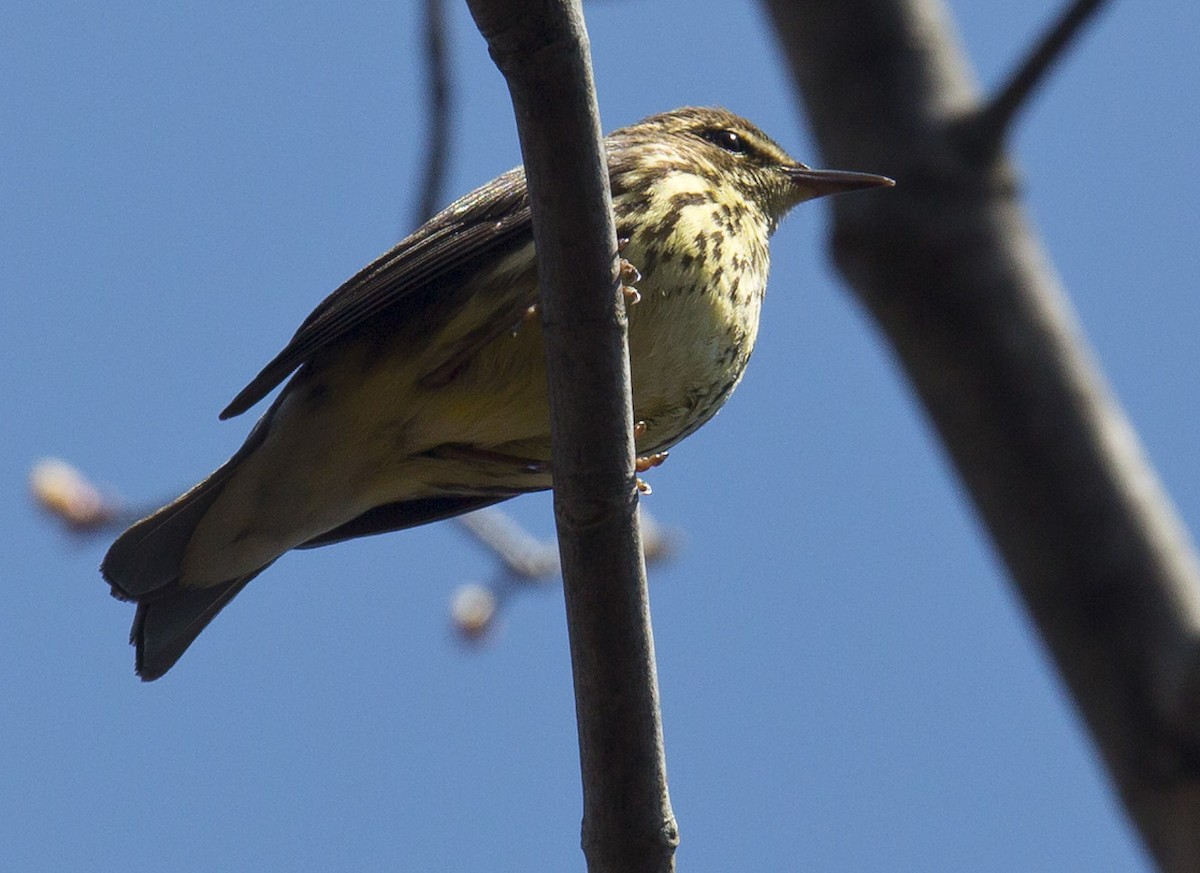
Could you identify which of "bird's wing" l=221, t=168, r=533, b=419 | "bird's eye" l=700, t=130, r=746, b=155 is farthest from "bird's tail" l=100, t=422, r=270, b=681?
"bird's eye" l=700, t=130, r=746, b=155

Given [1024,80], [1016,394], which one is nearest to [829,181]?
[1024,80]

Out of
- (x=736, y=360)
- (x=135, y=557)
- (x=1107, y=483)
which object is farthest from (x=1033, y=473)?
(x=135, y=557)

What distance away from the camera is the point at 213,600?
5.07 m

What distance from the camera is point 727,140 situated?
239 inches

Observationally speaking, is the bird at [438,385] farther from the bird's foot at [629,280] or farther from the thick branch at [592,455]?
the thick branch at [592,455]

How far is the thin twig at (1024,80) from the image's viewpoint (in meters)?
4.29

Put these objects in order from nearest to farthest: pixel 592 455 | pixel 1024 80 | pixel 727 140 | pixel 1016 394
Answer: pixel 592 455 → pixel 1016 394 → pixel 1024 80 → pixel 727 140

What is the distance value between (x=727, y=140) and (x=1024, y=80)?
1.85 m

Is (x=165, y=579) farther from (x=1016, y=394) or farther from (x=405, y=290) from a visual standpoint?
(x=1016, y=394)

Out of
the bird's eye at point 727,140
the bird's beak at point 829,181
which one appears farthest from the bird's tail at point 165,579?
the bird's eye at point 727,140

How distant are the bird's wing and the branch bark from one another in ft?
3.36

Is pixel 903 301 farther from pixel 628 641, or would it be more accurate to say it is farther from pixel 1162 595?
pixel 628 641

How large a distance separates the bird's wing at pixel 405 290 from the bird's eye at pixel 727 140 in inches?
60.8

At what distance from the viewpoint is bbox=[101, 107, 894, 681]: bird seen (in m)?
4.50
